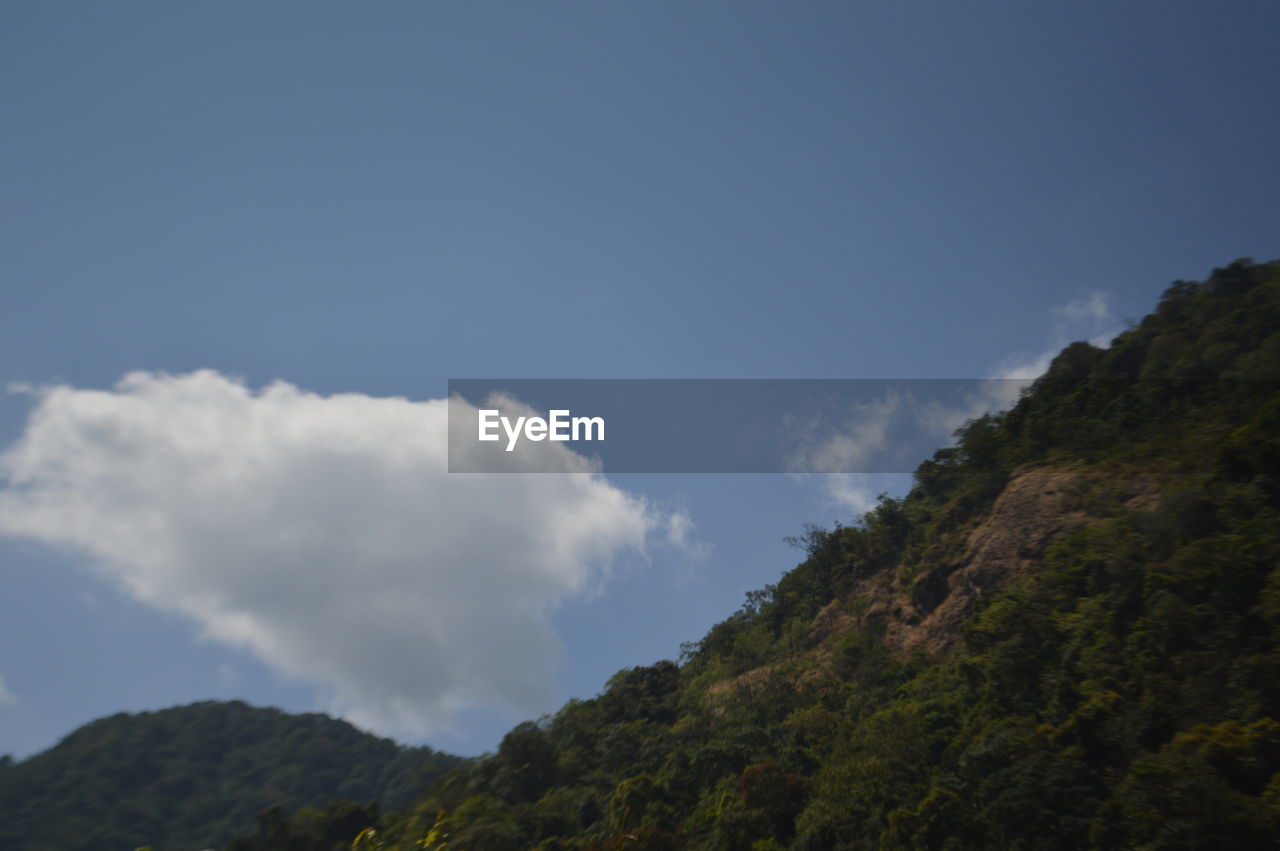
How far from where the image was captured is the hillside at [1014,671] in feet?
56.9

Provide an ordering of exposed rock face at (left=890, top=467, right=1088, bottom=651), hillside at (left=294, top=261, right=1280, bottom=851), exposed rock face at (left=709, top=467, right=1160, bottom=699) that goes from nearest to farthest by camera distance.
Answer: hillside at (left=294, top=261, right=1280, bottom=851) < exposed rock face at (left=709, top=467, right=1160, bottom=699) < exposed rock face at (left=890, top=467, right=1088, bottom=651)

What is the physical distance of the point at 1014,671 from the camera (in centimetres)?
2358

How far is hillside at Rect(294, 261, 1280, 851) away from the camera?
56.9 feet

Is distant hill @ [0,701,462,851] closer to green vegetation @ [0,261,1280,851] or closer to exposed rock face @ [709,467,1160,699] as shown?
green vegetation @ [0,261,1280,851]

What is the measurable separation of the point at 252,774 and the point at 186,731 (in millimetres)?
11605

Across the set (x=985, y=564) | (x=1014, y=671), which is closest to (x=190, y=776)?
(x=985, y=564)

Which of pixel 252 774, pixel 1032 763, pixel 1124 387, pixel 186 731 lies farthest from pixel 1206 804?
pixel 186 731

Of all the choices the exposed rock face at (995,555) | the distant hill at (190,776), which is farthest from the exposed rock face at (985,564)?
the distant hill at (190,776)

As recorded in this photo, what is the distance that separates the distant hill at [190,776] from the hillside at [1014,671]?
1730 cm

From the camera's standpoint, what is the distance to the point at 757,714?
31547mm

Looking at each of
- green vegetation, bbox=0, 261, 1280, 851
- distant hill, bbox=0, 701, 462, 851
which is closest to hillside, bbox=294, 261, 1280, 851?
green vegetation, bbox=0, 261, 1280, 851

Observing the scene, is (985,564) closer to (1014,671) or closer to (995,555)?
(995,555)

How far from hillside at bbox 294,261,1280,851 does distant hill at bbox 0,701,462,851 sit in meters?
17.3

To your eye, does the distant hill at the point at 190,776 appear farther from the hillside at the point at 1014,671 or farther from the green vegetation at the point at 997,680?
the hillside at the point at 1014,671
